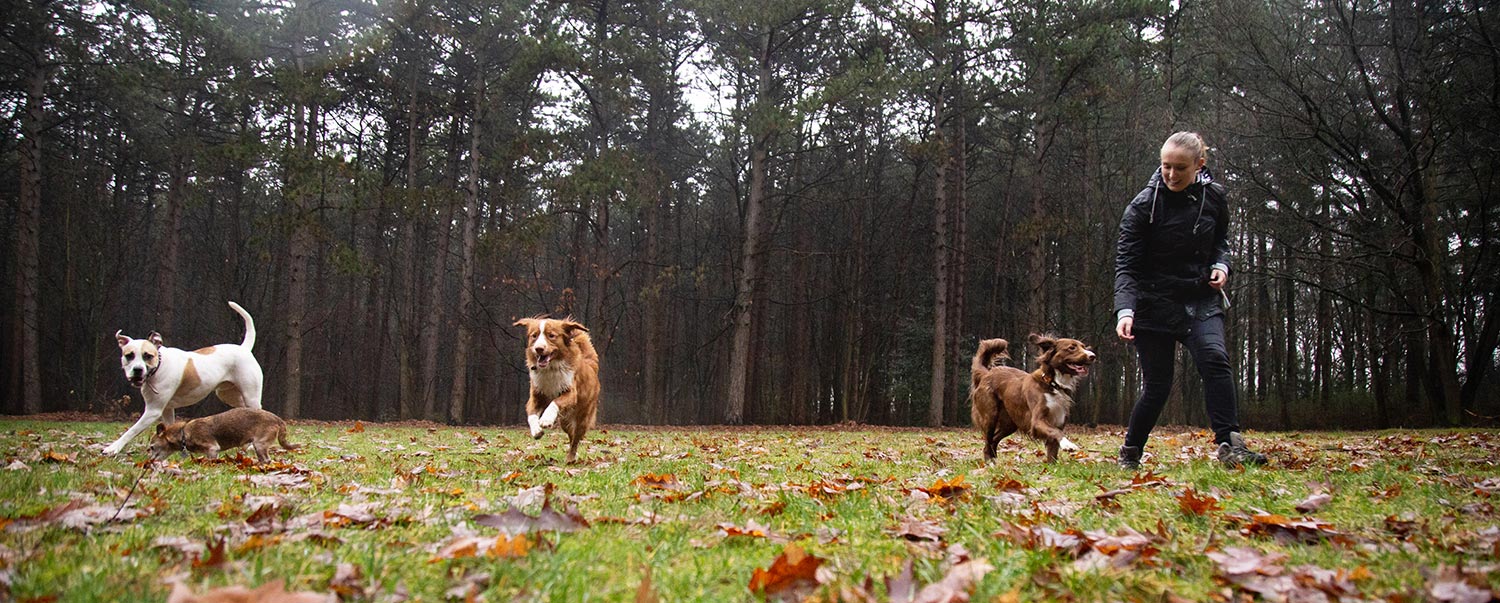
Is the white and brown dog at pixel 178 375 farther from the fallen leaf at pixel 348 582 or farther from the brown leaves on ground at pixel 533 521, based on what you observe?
the fallen leaf at pixel 348 582

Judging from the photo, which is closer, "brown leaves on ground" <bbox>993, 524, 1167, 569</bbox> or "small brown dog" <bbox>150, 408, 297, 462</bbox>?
"brown leaves on ground" <bbox>993, 524, 1167, 569</bbox>

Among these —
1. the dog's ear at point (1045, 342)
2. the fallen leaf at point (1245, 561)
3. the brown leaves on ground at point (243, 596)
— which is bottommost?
the fallen leaf at point (1245, 561)

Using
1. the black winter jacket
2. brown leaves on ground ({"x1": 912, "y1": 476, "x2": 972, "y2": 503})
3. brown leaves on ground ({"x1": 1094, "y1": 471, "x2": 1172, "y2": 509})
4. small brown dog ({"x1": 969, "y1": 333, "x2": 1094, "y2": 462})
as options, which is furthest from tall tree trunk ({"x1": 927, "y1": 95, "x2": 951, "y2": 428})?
brown leaves on ground ({"x1": 912, "y1": 476, "x2": 972, "y2": 503})

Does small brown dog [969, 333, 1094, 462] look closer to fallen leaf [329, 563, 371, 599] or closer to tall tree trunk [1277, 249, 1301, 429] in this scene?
fallen leaf [329, 563, 371, 599]

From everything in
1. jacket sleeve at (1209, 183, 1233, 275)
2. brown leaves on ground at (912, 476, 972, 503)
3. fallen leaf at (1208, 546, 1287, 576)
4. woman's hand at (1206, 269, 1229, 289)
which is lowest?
brown leaves on ground at (912, 476, 972, 503)

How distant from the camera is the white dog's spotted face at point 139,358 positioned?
7320 mm

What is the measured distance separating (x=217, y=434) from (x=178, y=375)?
7.00 ft

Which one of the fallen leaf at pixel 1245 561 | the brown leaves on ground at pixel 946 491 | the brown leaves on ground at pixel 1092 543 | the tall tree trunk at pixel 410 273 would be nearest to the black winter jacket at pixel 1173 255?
the brown leaves on ground at pixel 946 491

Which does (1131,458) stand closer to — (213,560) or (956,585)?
(956,585)

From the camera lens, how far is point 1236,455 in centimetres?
528

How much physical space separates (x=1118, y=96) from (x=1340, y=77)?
14.9 ft

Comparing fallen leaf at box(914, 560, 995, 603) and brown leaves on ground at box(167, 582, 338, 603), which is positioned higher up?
brown leaves on ground at box(167, 582, 338, 603)

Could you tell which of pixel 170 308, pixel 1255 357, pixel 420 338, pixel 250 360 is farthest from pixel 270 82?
pixel 1255 357

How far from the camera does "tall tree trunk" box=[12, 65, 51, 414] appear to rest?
17.0 metres
